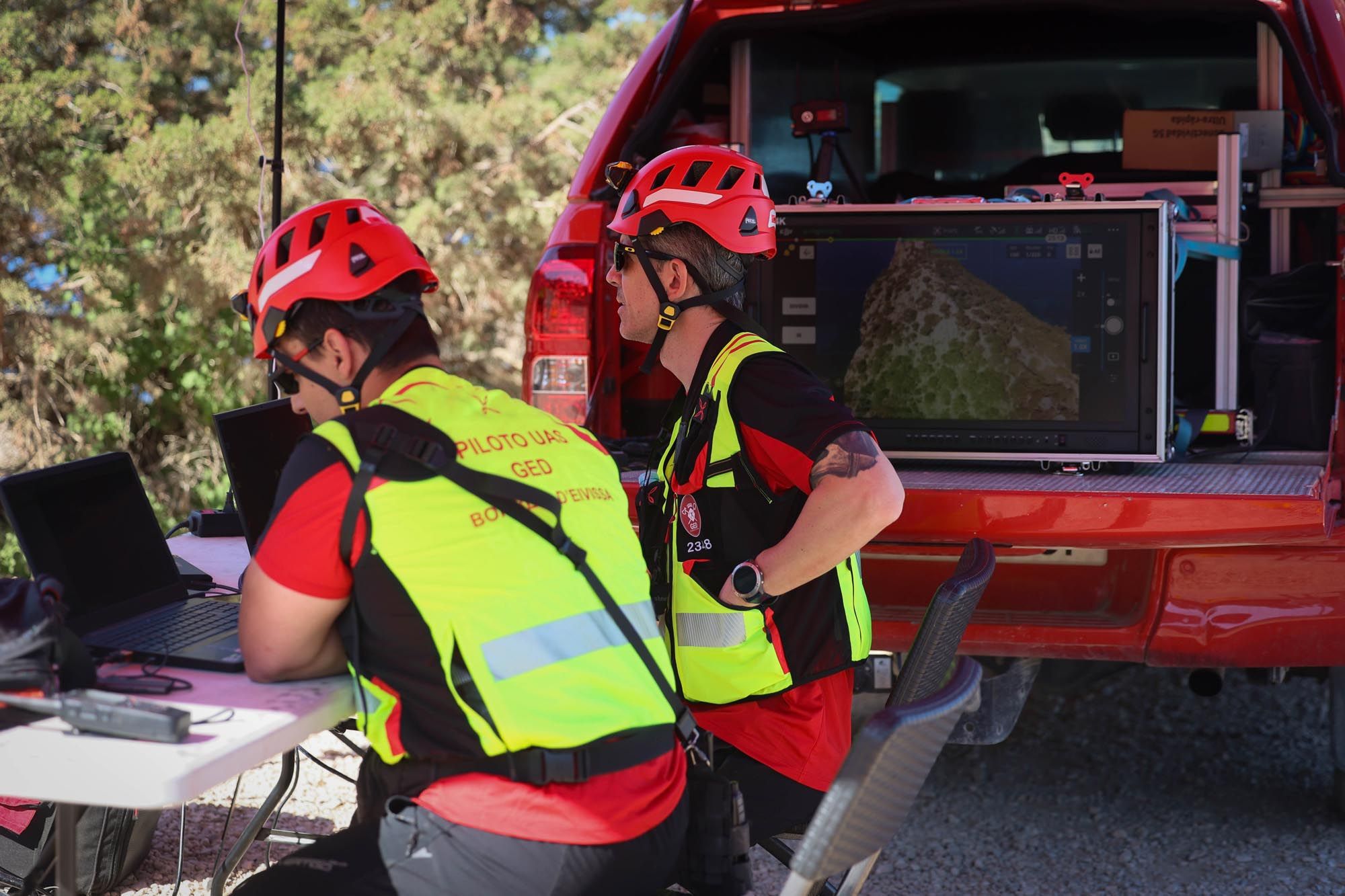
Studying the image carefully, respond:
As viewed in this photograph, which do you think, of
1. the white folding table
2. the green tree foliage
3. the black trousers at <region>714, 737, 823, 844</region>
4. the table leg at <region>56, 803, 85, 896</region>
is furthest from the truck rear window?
the green tree foliage

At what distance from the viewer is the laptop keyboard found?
2516 millimetres

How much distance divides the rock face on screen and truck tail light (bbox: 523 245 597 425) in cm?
82

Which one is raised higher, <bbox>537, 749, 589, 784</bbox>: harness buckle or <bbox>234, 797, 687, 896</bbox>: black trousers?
<bbox>537, 749, 589, 784</bbox>: harness buckle

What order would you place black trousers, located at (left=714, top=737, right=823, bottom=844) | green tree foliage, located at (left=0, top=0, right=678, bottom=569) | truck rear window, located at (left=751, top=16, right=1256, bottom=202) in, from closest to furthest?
black trousers, located at (left=714, top=737, right=823, bottom=844)
truck rear window, located at (left=751, top=16, right=1256, bottom=202)
green tree foliage, located at (left=0, top=0, right=678, bottom=569)

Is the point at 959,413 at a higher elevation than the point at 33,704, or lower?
higher

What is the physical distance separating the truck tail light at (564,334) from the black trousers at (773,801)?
177 centimetres

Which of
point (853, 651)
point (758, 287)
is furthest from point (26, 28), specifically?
point (853, 651)

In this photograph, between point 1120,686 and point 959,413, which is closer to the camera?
point 959,413

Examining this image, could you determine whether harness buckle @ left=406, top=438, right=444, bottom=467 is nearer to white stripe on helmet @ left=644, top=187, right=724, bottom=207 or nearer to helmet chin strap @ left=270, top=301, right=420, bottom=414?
helmet chin strap @ left=270, top=301, right=420, bottom=414

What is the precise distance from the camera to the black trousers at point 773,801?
277 cm

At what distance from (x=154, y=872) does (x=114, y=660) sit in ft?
5.82

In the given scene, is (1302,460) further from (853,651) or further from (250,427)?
(250,427)

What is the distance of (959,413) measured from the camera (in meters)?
4.10

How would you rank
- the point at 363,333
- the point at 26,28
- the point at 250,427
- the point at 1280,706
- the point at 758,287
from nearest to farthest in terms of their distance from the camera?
1. the point at 363,333
2. the point at 250,427
3. the point at 758,287
4. the point at 1280,706
5. the point at 26,28
